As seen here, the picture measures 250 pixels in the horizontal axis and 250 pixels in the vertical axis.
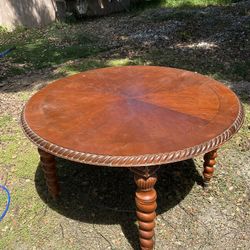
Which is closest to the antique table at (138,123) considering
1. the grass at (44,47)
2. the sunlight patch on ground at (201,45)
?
the grass at (44,47)

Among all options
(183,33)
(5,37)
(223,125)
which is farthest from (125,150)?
(5,37)

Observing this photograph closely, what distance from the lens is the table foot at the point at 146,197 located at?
2352mm

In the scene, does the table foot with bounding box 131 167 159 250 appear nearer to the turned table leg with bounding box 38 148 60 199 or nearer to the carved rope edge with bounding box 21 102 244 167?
the carved rope edge with bounding box 21 102 244 167

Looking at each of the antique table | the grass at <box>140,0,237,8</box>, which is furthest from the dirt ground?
the grass at <box>140,0,237,8</box>

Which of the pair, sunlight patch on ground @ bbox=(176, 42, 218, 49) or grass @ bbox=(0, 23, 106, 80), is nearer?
grass @ bbox=(0, 23, 106, 80)

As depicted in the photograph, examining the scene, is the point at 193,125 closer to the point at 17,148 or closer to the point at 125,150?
the point at 125,150

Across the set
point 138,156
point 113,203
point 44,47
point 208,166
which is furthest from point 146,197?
point 44,47

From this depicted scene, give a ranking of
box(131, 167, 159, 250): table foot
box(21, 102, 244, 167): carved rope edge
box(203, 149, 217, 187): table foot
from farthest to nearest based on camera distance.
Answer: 1. box(203, 149, 217, 187): table foot
2. box(131, 167, 159, 250): table foot
3. box(21, 102, 244, 167): carved rope edge

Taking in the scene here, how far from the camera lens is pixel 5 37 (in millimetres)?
9789

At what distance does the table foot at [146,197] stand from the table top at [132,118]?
5.6 inches

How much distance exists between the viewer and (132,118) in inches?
106

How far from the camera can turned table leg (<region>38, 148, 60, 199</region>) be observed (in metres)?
3.03

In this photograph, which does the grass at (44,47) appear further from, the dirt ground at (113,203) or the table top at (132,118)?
the table top at (132,118)

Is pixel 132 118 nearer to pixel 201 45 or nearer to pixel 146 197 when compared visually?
pixel 146 197
